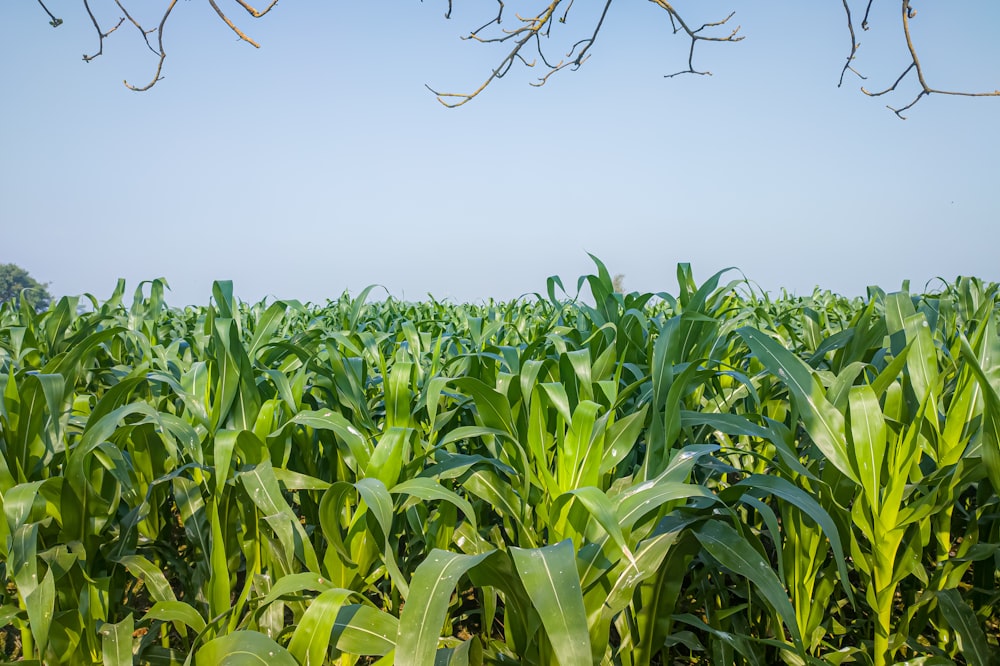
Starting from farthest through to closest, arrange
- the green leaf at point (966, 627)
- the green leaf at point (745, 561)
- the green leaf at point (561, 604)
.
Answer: the green leaf at point (966, 627) < the green leaf at point (745, 561) < the green leaf at point (561, 604)

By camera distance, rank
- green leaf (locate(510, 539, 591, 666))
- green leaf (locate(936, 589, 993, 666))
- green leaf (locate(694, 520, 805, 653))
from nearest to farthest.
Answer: green leaf (locate(510, 539, 591, 666)), green leaf (locate(694, 520, 805, 653)), green leaf (locate(936, 589, 993, 666))

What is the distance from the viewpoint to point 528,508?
1357 millimetres

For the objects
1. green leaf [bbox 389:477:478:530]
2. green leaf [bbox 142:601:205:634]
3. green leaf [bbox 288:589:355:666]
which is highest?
green leaf [bbox 389:477:478:530]

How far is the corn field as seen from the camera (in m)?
1.08

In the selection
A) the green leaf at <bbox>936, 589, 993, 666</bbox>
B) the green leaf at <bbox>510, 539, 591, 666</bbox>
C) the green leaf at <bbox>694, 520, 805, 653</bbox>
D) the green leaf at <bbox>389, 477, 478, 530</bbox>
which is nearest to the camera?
the green leaf at <bbox>510, 539, 591, 666</bbox>

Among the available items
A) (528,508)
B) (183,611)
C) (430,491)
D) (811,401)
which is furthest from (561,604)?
(183,611)

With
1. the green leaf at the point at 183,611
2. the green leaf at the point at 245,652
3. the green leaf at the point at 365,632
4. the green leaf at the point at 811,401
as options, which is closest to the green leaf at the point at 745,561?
the green leaf at the point at 811,401

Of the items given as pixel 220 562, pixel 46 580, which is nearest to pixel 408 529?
pixel 220 562

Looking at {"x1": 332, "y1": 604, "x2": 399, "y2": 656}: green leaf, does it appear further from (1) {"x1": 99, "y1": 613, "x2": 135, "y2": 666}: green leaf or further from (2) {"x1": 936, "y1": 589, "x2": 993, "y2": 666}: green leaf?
(2) {"x1": 936, "y1": 589, "x2": 993, "y2": 666}: green leaf

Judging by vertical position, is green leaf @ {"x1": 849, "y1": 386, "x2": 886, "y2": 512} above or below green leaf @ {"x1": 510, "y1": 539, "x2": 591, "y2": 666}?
above

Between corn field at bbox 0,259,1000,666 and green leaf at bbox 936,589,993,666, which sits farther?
green leaf at bbox 936,589,993,666

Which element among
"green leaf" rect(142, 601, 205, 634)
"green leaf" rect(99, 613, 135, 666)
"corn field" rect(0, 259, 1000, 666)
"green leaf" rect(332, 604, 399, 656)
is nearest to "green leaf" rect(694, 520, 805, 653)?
"corn field" rect(0, 259, 1000, 666)

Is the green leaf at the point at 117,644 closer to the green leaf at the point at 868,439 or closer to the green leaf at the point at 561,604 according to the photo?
the green leaf at the point at 561,604

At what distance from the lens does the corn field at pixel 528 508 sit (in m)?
1.08
